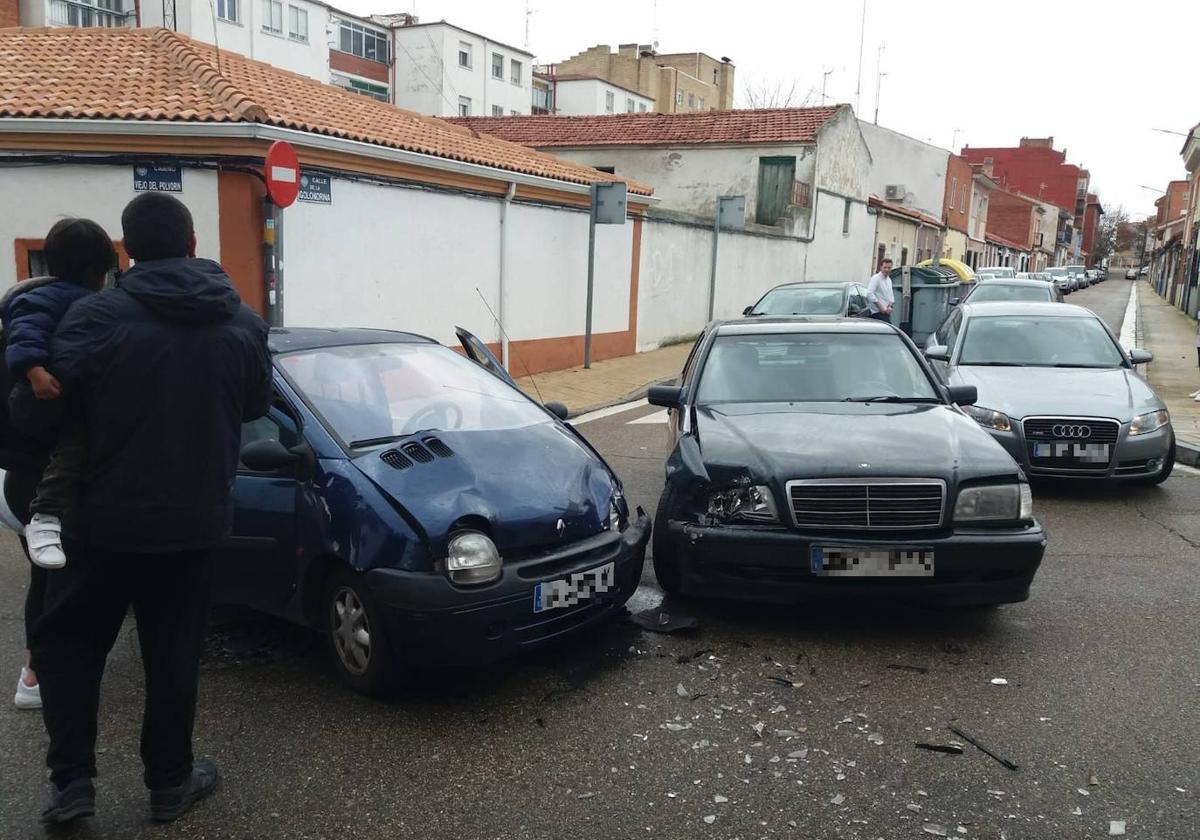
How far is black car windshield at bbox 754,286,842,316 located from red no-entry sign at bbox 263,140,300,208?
7.80m

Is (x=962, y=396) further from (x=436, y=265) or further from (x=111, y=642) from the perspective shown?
(x=436, y=265)

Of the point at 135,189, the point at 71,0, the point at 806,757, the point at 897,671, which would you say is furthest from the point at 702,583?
the point at 71,0

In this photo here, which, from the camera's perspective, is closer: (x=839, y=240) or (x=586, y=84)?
(x=839, y=240)

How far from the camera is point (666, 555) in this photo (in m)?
4.88

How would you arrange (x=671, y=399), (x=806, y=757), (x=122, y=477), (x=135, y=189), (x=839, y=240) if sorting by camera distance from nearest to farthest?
(x=122, y=477) < (x=806, y=757) < (x=671, y=399) < (x=135, y=189) < (x=839, y=240)

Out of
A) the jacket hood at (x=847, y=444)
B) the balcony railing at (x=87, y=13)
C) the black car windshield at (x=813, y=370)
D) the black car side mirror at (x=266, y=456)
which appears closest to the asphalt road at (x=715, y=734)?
the jacket hood at (x=847, y=444)

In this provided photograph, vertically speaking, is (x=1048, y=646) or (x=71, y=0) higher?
(x=71, y=0)

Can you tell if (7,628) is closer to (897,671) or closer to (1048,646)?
(897,671)

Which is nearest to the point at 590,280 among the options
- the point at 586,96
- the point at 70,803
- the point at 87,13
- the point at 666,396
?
the point at 666,396

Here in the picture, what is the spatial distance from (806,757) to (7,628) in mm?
3810

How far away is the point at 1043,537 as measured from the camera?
4.61 metres

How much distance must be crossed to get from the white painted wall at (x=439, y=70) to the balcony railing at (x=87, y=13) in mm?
20474

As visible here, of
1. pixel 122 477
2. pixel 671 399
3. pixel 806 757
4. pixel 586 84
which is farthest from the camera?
pixel 586 84

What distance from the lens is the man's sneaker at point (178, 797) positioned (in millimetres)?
3105
